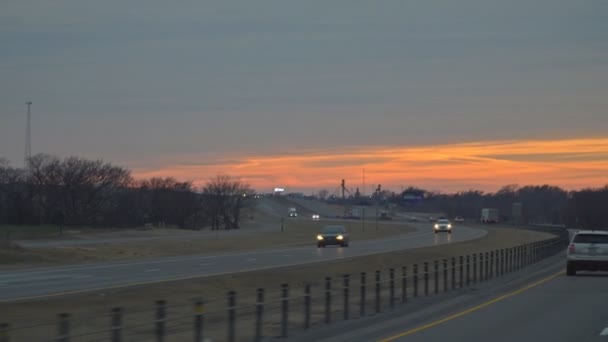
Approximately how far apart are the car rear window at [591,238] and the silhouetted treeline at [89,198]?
76.8 m

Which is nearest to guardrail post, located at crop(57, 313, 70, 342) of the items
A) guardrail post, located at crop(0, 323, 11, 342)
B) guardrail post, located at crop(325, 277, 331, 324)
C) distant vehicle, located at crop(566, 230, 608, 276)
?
guardrail post, located at crop(0, 323, 11, 342)

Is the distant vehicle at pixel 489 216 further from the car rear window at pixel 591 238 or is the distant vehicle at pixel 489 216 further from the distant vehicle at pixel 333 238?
the car rear window at pixel 591 238

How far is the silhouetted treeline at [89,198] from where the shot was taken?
11400 cm

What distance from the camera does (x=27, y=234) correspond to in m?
87.6

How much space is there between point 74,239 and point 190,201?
208 ft

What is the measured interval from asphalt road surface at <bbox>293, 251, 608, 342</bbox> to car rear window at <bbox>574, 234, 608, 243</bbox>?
4.89 m

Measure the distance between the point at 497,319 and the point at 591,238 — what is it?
17.5m

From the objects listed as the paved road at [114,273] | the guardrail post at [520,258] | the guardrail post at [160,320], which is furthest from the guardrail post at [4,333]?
the guardrail post at [520,258]

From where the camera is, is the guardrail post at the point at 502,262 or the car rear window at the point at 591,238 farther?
the guardrail post at the point at 502,262

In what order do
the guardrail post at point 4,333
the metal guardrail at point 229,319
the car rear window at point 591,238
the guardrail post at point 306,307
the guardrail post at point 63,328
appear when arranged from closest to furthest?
the guardrail post at point 4,333, the guardrail post at point 63,328, the metal guardrail at point 229,319, the guardrail post at point 306,307, the car rear window at point 591,238

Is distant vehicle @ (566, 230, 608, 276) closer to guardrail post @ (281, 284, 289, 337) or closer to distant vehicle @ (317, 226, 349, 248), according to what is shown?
guardrail post @ (281, 284, 289, 337)

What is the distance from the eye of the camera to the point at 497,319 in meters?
22.0

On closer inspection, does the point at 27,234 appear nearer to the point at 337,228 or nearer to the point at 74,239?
the point at 74,239

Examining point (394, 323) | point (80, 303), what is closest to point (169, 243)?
point (80, 303)
